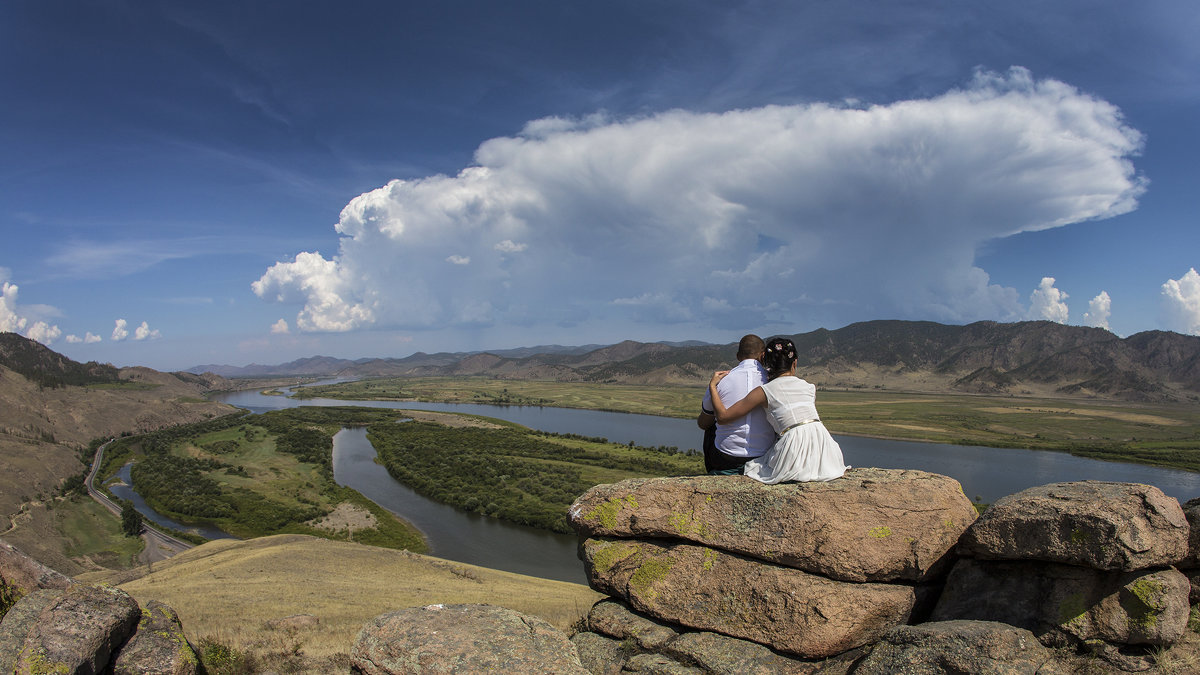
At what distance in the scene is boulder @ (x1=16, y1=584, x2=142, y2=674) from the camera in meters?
7.71

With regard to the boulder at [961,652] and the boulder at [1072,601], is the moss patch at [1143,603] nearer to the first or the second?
the boulder at [1072,601]

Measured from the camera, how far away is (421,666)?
6938mm

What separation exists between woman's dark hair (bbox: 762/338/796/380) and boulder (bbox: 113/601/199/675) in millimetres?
10955

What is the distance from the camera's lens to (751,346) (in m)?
9.16

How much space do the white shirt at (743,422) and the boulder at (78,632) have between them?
10.1 metres

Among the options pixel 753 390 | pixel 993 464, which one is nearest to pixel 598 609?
pixel 753 390

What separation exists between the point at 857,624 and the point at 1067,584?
263 cm

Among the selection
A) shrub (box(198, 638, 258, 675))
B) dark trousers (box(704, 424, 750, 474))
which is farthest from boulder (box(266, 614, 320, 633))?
dark trousers (box(704, 424, 750, 474))

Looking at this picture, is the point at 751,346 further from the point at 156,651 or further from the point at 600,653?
the point at 156,651

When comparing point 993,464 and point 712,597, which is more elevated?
point 712,597

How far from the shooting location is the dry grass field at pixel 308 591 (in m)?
14.6

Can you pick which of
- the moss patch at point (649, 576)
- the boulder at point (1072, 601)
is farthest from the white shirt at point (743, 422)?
the boulder at point (1072, 601)

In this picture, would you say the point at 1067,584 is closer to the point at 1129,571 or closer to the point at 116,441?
the point at 1129,571

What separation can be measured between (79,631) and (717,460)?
10427mm
